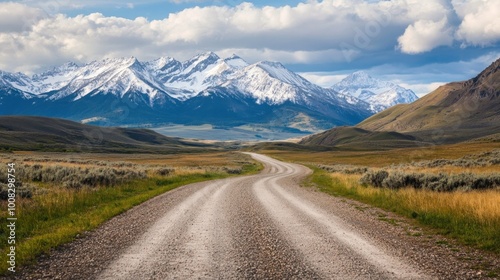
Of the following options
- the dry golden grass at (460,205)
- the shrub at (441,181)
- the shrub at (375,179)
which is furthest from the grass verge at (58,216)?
the shrub at (441,181)

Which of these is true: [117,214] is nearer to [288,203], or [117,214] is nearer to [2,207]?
[2,207]

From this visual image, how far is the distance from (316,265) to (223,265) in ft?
7.23

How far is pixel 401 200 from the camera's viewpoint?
2006cm

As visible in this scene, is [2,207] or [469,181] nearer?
[2,207]

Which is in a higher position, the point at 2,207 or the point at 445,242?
the point at 2,207

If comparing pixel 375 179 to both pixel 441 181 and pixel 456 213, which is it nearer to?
pixel 441 181

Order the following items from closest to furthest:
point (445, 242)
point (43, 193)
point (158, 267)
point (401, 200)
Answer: point (158, 267) → point (445, 242) → point (401, 200) → point (43, 193)

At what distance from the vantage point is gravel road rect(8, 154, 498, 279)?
9.30 m

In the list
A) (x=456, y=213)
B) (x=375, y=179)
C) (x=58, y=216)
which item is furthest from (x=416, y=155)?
(x=58, y=216)

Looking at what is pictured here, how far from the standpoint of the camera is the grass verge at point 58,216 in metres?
11.4

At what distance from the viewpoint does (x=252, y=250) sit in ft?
37.1

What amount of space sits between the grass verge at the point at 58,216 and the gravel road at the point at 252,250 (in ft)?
1.79

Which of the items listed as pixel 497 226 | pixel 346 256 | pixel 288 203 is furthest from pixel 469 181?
pixel 346 256

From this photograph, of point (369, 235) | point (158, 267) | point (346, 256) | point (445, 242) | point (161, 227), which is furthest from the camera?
point (161, 227)
